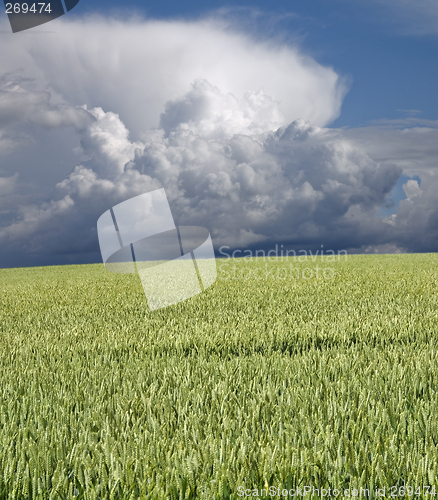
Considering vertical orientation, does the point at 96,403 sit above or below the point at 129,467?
below

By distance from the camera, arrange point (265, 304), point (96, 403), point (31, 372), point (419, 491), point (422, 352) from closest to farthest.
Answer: point (419, 491), point (96, 403), point (31, 372), point (422, 352), point (265, 304)

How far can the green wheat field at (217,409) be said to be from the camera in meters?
1.67

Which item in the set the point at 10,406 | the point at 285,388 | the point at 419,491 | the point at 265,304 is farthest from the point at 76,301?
the point at 419,491

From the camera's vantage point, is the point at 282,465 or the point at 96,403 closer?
the point at 282,465

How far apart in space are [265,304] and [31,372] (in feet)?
13.2

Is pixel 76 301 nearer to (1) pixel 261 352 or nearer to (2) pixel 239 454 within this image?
(1) pixel 261 352

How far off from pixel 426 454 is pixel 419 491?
9.4 inches

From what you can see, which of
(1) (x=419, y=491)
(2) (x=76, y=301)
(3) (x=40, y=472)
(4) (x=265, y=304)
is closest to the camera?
(1) (x=419, y=491)

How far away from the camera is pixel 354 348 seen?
146 inches

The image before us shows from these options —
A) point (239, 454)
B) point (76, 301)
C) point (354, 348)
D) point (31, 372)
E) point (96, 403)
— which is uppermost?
point (239, 454)

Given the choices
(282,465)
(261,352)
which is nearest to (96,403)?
(282,465)

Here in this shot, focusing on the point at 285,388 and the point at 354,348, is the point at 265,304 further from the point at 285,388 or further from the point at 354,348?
the point at 285,388

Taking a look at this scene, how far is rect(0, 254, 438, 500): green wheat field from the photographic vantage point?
1.67 m

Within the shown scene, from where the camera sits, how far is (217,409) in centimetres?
233
